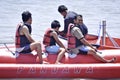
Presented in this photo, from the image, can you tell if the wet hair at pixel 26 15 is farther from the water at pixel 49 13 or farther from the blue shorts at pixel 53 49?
the water at pixel 49 13

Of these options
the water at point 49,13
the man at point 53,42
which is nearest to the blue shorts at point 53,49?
the man at point 53,42

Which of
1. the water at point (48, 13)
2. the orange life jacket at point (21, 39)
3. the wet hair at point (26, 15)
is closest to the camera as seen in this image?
the wet hair at point (26, 15)

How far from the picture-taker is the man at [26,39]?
263 inches

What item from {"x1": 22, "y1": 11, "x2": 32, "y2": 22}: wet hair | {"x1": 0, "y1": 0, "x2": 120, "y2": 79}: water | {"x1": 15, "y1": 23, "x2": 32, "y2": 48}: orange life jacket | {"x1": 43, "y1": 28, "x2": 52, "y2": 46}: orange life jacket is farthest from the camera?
{"x1": 0, "y1": 0, "x2": 120, "y2": 79}: water

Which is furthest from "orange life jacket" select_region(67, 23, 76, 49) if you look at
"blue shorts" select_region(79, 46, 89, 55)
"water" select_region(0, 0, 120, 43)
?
"water" select_region(0, 0, 120, 43)

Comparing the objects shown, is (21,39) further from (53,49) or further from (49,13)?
(49,13)

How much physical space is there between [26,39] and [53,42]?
18.9 inches

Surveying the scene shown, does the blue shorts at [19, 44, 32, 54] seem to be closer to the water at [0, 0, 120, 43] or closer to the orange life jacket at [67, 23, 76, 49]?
the orange life jacket at [67, 23, 76, 49]

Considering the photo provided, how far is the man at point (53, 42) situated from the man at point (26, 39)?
0.27 m

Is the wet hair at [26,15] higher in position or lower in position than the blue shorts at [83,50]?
higher

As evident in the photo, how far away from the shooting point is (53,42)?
6.91 m

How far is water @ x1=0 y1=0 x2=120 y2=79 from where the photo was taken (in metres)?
13.2

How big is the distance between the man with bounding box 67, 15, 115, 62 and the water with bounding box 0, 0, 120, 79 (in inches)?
173

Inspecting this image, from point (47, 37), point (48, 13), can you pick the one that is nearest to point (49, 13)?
point (48, 13)
